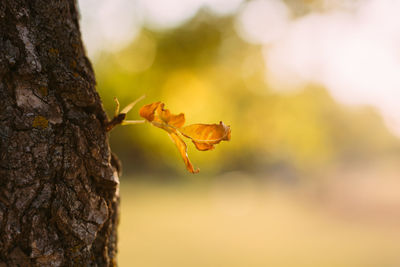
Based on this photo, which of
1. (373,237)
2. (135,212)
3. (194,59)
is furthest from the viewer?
(135,212)

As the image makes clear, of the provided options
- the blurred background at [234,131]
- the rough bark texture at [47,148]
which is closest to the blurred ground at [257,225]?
the blurred background at [234,131]

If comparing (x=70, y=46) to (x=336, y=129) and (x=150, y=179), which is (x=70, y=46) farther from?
(x=336, y=129)

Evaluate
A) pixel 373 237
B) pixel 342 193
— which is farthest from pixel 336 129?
pixel 373 237

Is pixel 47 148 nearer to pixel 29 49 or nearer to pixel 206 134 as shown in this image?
pixel 29 49

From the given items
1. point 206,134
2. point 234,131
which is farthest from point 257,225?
point 206,134

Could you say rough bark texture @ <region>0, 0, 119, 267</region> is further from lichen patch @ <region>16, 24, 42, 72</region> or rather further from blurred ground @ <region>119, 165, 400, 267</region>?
blurred ground @ <region>119, 165, 400, 267</region>

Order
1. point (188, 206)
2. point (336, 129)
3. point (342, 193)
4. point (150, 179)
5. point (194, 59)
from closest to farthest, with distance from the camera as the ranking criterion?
point (194, 59) < point (188, 206) < point (342, 193) < point (150, 179) < point (336, 129)
